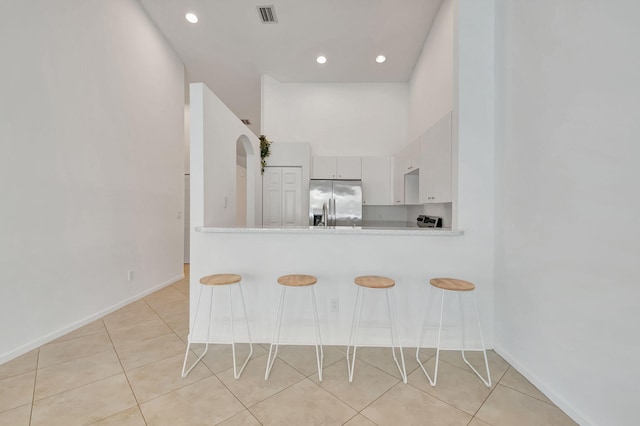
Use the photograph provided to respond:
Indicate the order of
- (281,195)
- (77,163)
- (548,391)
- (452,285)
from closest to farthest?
(548,391) → (452,285) → (77,163) → (281,195)

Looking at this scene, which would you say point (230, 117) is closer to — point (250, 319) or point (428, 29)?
point (250, 319)

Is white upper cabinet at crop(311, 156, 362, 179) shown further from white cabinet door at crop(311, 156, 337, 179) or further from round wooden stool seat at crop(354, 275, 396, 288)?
round wooden stool seat at crop(354, 275, 396, 288)

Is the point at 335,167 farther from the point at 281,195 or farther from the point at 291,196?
the point at 281,195

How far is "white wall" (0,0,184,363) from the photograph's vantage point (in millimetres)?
1941

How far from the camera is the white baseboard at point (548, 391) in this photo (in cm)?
136

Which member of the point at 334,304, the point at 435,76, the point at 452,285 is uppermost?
the point at 435,76

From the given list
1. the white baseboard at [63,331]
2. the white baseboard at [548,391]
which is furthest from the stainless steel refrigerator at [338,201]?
the white baseboard at [63,331]

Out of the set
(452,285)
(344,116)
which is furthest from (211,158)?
(344,116)

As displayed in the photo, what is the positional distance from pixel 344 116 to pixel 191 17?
2692mm

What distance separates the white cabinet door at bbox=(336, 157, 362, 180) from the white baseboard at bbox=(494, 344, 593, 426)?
306 centimetres

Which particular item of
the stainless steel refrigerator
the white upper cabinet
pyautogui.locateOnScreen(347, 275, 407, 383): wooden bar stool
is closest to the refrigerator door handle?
the stainless steel refrigerator

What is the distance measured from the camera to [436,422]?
4.43 ft

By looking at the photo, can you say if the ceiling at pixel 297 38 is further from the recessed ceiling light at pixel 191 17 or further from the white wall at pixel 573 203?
the white wall at pixel 573 203

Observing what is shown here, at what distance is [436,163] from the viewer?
8.29 feet
